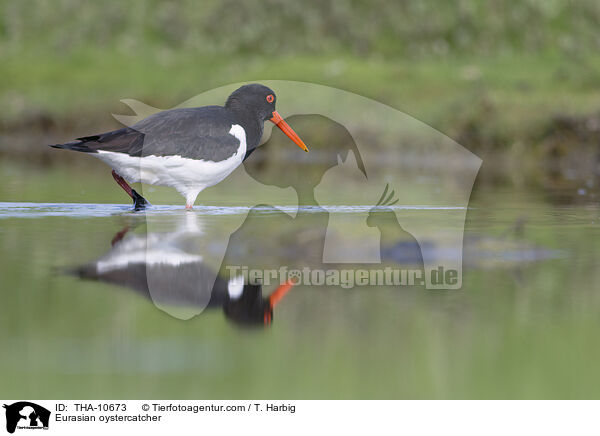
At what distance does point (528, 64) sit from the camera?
29.1 meters

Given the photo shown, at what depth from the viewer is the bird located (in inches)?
403

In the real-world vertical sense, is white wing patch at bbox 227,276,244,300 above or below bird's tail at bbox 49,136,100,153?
below

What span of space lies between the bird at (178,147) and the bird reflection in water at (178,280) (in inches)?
58.1

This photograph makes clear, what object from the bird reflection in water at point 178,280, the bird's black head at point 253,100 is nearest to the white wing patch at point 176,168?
the bird's black head at point 253,100

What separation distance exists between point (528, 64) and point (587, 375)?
25185mm

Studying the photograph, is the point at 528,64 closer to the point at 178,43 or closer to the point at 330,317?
the point at 178,43

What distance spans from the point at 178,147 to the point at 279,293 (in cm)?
381

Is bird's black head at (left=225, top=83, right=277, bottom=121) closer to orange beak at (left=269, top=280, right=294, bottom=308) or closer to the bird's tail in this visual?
the bird's tail

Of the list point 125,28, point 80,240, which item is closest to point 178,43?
point 125,28

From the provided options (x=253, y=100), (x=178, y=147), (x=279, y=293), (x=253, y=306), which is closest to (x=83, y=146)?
(x=178, y=147)

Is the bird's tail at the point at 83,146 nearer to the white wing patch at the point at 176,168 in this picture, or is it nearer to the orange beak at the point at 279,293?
the white wing patch at the point at 176,168

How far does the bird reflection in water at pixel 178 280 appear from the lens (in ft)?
21.9

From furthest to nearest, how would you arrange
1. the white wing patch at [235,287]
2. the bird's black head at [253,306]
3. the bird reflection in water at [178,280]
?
the white wing patch at [235,287] < the bird reflection in water at [178,280] < the bird's black head at [253,306]

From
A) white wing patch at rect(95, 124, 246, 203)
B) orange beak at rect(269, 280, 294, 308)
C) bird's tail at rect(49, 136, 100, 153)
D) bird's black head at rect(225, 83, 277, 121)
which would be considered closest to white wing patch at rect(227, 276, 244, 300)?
orange beak at rect(269, 280, 294, 308)
